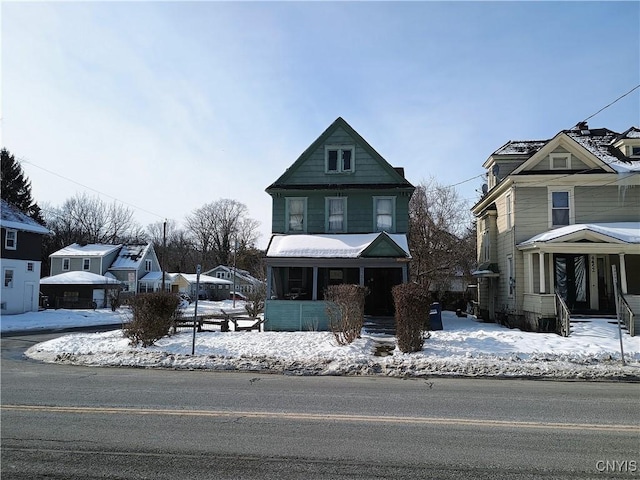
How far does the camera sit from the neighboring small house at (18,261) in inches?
1257

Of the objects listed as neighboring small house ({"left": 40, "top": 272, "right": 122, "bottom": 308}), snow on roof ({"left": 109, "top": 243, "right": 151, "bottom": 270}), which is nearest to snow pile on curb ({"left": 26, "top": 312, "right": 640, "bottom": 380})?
neighboring small house ({"left": 40, "top": 272, "right": 122, "bottom": 308})

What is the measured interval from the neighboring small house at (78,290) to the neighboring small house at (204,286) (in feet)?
48.0

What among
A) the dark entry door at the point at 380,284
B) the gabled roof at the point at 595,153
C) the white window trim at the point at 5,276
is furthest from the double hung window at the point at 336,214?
the white window trim at the point at 5,276

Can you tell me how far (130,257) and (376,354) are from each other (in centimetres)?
4796

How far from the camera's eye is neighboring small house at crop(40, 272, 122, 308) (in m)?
40.6

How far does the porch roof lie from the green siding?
29.8ft

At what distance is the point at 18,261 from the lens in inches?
1300

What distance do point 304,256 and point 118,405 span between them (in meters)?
12.6

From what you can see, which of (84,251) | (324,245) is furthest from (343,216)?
(84,251)

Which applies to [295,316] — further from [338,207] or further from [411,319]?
[411,319]

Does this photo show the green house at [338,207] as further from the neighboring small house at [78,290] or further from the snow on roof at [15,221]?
the neighboring small house at [78,290]

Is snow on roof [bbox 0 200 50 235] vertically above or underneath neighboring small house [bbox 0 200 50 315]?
above

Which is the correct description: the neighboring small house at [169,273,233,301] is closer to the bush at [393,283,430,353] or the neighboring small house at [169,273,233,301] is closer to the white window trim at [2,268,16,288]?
the white window trim at [2,268,16,288]

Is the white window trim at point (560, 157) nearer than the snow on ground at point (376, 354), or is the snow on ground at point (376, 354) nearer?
the snow on ground at point (376, 354)
